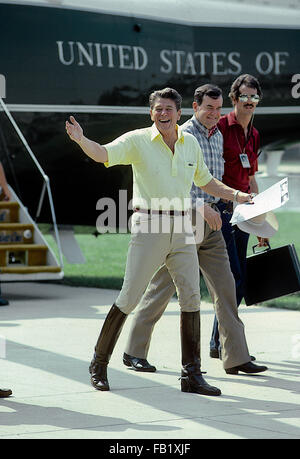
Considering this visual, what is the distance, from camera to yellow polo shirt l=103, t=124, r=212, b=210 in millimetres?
6430

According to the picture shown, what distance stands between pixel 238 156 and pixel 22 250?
441 centimetres

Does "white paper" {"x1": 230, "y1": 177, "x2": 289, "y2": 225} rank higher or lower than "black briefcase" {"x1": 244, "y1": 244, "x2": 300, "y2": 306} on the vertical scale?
higher

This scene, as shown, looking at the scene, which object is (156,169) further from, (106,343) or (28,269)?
(28,269)

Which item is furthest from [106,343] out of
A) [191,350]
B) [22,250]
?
[22,250]

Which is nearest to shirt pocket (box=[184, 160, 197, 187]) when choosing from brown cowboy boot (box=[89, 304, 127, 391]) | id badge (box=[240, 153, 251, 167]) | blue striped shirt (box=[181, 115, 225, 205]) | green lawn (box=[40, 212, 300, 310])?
blue striped shirt (box=[181, 115, 225, 205])

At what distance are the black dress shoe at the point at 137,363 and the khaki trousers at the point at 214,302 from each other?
0.03 metres

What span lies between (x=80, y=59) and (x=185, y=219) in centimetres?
613

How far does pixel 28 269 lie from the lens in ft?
37.2

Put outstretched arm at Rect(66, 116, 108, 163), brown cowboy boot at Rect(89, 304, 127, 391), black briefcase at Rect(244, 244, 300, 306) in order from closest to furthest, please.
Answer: outstretched arm at Rect(66, 116, 108, 163), brown cowboy boot at Rect(89, 304, 127, 391), black briefcase at Rect(244, 244, 300, 306)

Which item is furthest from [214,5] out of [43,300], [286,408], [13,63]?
[286,408]

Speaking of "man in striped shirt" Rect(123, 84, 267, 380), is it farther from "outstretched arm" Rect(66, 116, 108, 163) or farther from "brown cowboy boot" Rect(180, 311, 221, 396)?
"outstretched arm" Rect(66, 116, 108, 163)

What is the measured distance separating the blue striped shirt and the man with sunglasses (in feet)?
0.68

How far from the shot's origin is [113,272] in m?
16.0

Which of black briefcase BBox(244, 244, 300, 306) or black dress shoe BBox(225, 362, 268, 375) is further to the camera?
black briefcase BBox(244, 244, 300, 306)
